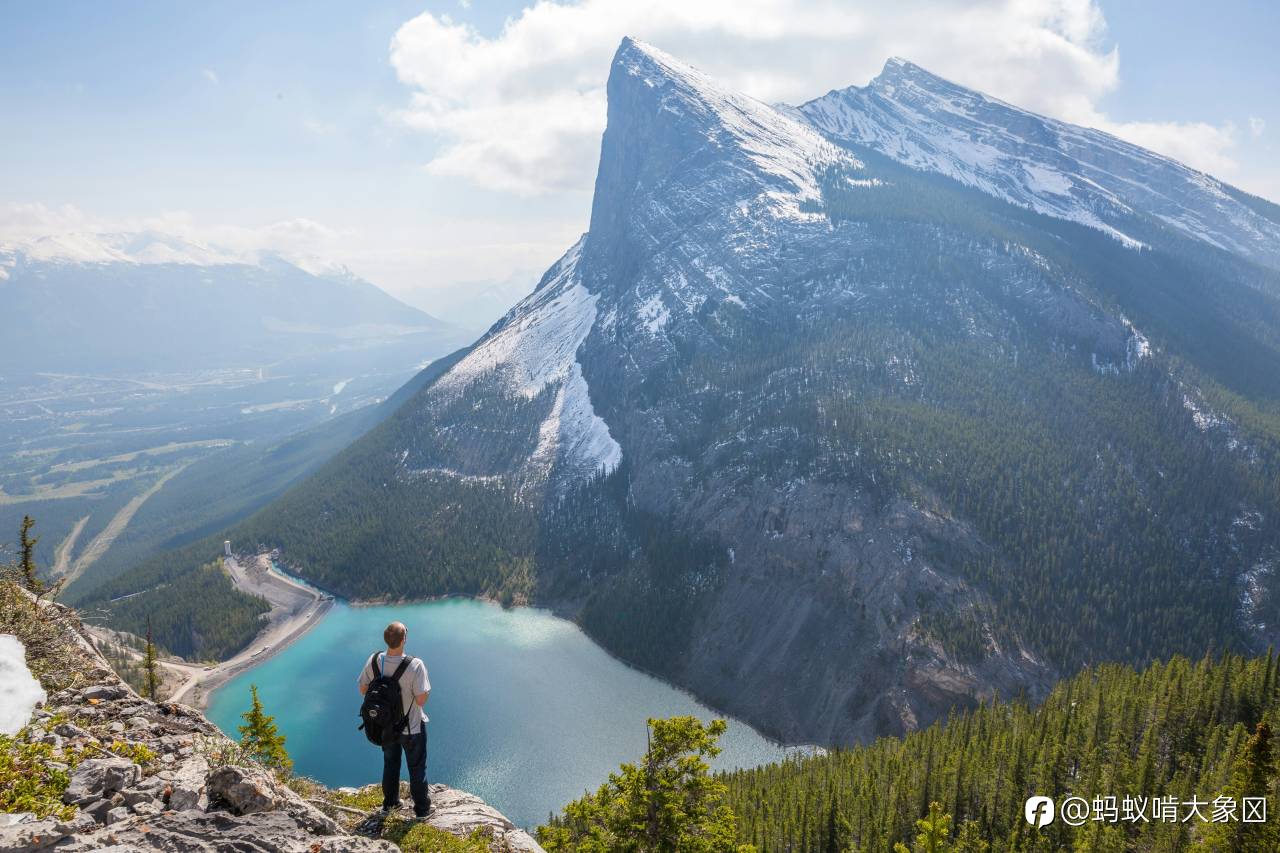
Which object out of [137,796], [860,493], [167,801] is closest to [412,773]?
[167,801]

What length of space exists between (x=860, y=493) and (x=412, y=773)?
110277 mm

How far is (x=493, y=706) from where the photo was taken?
101750 millimetres

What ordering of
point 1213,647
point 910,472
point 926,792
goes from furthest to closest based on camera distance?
1. point 910,472
2. point 1213,647
3. point 926,792

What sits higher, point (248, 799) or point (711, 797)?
point (248, 799)

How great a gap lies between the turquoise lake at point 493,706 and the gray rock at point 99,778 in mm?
72631

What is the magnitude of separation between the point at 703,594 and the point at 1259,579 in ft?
296

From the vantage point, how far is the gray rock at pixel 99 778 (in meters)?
12.3

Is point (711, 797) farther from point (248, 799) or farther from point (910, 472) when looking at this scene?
point (910, 472)

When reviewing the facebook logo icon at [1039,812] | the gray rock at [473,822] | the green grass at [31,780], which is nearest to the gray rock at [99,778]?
the green grass at [31,780]

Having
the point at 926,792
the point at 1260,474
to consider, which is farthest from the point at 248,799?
the point at 1260,474

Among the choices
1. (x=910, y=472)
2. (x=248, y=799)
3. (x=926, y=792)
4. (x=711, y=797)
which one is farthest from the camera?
(x=910, y=472)

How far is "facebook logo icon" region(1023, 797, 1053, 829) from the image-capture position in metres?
48.9

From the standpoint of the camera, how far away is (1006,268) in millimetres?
183625

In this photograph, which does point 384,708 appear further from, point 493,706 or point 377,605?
point 377,605
